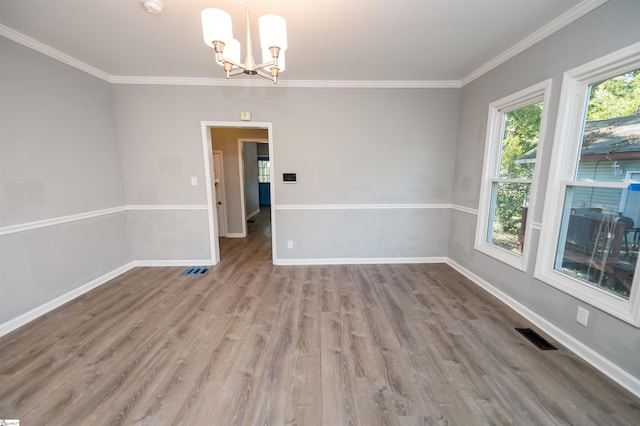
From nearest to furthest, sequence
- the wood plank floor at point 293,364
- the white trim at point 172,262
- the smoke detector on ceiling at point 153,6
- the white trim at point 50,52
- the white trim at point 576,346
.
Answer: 1. the wood plank floor at point 293,364
2. the white trim at point 576,346
3. the smoke detector on ceiling at point 153,6
4. the white trim at point 50,52
5. the white trim at point 172,262

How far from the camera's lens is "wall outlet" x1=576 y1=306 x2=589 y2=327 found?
1.79 metres

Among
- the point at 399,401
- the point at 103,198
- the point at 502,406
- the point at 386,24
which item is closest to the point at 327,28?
the point at 386,24

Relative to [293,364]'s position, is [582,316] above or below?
above

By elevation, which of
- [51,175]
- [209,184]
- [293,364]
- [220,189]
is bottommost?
[293,364]

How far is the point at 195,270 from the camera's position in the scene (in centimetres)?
342

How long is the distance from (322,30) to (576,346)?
11.2 ft

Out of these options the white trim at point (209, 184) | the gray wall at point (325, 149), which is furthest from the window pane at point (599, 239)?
the white trim at point (209, 184)

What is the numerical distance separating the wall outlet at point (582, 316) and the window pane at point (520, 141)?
4.14 ft

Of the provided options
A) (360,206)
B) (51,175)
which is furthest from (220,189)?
(360,206)

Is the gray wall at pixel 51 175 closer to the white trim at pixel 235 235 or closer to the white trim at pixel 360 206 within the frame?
the white trim at pixel 235 235

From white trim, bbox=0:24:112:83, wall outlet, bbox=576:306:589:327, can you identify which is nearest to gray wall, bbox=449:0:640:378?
wall outlet, bbox=576:306:589:327

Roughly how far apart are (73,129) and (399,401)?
4161 mm

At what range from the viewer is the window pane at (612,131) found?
1.61m

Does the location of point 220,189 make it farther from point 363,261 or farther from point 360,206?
point 363,261
